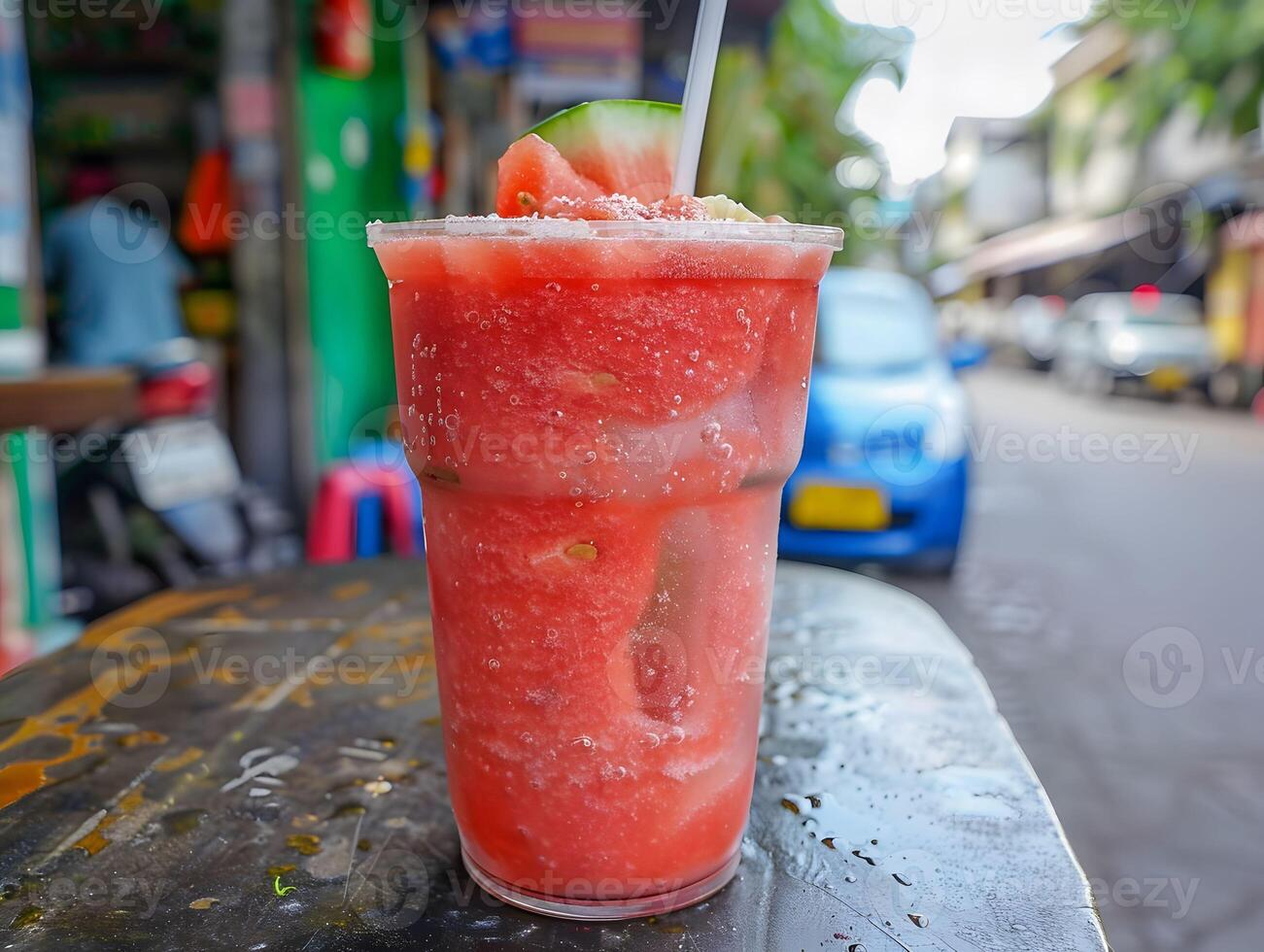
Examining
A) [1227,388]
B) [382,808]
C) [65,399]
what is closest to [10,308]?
[65,399]

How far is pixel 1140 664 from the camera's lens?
4.15 metres

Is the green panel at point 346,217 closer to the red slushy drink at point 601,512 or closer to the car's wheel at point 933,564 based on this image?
the car's wheel at point 933,564

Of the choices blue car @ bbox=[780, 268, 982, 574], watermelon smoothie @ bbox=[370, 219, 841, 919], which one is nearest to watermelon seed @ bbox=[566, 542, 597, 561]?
watermelon smoothie @ bbox=[370, 219, 841, 919]

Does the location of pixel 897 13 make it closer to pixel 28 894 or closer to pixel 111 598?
pixel 111 598

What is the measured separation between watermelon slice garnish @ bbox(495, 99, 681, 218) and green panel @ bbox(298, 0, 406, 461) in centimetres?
452

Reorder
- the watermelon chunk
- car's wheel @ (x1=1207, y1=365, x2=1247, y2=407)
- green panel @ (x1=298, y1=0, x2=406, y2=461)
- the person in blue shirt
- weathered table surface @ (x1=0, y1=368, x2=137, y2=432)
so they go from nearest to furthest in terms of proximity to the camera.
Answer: the watermelon chunk < weathered table surface @ (x1=0, y1=368, x2=137, y2=432) < the person in blue shirt < green panel @ (x1=298, y1=0, x2=406, y2=461) < car's wheel @ (x1=1207, y1=365, x2=1247, y2=407)

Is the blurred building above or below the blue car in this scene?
above

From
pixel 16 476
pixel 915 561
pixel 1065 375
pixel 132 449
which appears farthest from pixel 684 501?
pixel 1065 375

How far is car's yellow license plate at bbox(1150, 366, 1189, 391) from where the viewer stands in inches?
539

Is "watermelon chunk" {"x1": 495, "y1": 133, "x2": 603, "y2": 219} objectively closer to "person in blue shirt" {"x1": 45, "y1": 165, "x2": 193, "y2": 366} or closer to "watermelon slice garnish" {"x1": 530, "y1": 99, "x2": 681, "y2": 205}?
"watermelon slice garnish" {"x1": 530, "y1": 99, "x2": 681, "y2": 205}

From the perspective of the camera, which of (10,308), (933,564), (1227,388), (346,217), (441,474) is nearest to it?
(441,474)

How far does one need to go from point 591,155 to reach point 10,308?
140 inches

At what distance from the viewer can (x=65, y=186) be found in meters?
6.71

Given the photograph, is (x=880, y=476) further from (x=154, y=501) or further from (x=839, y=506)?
(x=154, y=501)
